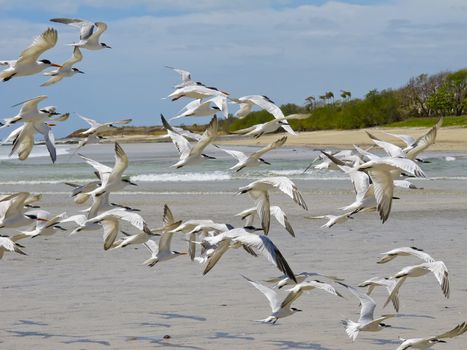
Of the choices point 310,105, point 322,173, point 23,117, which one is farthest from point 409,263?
point 310,105

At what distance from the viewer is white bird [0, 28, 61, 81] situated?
405 inches

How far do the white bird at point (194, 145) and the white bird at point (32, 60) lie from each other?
1.48 meters

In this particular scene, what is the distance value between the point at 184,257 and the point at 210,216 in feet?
16.9

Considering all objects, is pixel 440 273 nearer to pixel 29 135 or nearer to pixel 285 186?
pixel 285 186

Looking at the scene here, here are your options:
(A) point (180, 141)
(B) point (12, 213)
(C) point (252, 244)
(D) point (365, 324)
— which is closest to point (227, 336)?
(C) point (252, 244)

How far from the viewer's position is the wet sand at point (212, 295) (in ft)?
28.6

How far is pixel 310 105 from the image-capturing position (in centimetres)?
9294

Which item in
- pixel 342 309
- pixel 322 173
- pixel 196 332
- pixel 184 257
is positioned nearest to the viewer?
pixel 196 332

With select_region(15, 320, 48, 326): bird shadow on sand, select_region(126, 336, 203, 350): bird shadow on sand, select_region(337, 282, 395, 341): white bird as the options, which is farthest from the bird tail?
select_region(15, 320, 48, 326): bird shadow on sand

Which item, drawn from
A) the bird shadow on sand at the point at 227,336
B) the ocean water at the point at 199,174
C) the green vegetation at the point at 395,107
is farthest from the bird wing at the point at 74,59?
the green vegetation at the point at 395,107

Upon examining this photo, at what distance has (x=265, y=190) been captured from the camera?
1075 centimetres

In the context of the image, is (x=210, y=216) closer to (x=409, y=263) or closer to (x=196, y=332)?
(x=409, y=263)

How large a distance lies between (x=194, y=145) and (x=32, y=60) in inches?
78.4

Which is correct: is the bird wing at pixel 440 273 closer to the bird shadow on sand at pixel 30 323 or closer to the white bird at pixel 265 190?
the white bird at pixel 265 190
